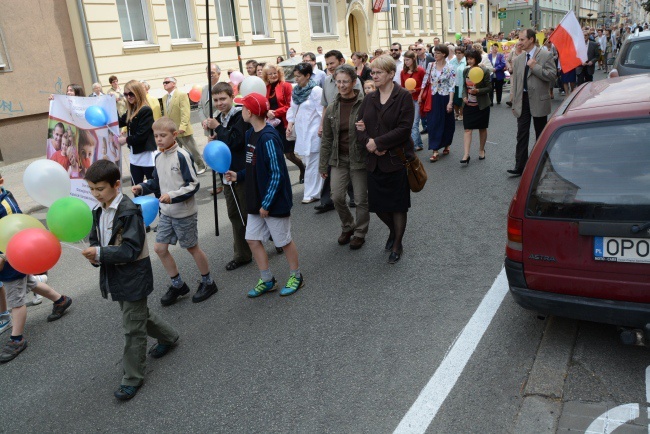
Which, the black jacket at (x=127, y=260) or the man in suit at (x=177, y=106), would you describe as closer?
the black jacket at (x=127, y=260)

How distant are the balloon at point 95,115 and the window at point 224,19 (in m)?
13.1

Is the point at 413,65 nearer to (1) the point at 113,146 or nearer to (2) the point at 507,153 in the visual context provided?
(2) the point at 507,153

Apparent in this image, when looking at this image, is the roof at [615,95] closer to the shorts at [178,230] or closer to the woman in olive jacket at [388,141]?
the woman in olive jacket at [388,141]

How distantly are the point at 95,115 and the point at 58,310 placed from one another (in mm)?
2195

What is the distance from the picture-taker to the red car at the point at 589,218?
3.02 metres

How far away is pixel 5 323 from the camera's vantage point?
4.80m

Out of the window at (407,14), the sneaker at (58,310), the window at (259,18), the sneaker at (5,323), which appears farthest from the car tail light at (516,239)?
the window at (407,14)

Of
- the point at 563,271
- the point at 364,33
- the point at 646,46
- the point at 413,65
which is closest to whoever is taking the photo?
the point at 563,271

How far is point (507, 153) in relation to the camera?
967 cm

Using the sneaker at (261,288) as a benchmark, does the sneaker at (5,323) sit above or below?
below

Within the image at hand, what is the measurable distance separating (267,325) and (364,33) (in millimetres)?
25438

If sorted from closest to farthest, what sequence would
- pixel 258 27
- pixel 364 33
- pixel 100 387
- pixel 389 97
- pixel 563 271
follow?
pixel 563 271
pixel 100 387
pixel 389 97
pixel 258 27
pixel 364 33

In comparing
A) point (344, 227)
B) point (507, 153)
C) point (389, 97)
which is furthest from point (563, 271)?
point (507, 153)

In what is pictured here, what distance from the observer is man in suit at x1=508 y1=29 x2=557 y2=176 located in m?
7.19
